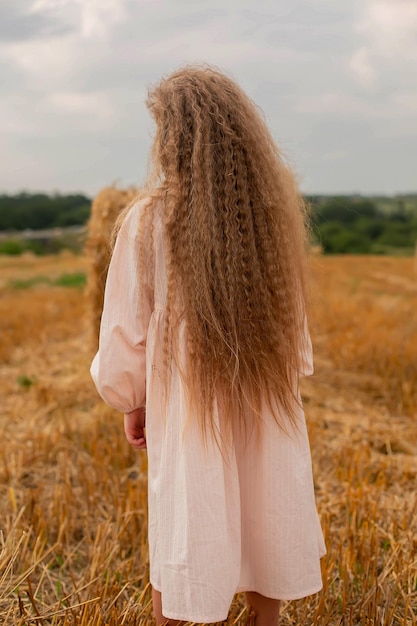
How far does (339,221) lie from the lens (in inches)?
1362

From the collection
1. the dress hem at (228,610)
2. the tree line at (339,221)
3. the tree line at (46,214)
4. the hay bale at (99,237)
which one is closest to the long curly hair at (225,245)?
the dress hem at (228,610)

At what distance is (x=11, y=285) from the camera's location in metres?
15.8

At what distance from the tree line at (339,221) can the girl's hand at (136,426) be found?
27.3 meters

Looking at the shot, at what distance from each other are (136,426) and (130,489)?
1161 mm

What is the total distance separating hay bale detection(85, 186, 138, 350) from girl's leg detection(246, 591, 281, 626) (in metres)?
3.43

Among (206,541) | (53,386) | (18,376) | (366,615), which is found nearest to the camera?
(206,541)

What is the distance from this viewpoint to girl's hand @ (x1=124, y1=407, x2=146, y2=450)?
7.51 ft

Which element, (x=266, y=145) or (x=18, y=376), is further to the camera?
(x=18, y=376)

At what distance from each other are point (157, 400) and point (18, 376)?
469cm

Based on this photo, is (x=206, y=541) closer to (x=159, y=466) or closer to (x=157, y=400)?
(x=159, y=466)

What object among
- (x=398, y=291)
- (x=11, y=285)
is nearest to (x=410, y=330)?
(x=398, y=291)

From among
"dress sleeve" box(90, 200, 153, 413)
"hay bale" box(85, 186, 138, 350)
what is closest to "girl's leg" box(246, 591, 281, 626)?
"dress sleeve" box(90, 200, 153, 413)

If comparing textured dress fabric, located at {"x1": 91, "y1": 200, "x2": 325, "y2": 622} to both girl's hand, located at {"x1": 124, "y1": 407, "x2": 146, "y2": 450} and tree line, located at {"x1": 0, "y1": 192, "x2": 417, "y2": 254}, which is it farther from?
tree line, located at {"x1": 0, "y1": 192, "x2": 417, "y2": 254}

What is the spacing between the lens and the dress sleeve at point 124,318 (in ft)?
6.84
